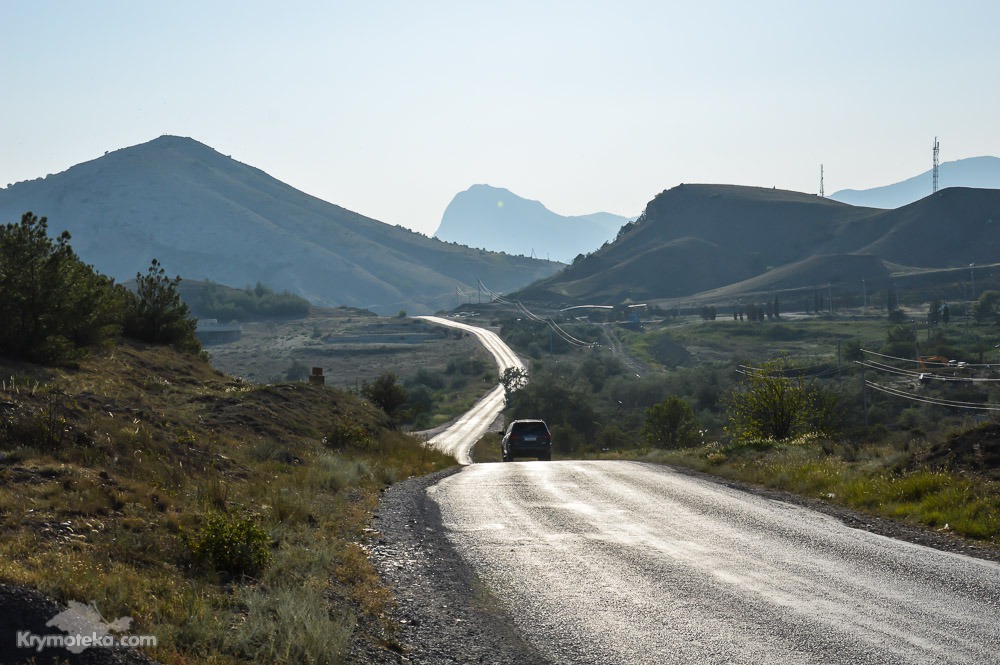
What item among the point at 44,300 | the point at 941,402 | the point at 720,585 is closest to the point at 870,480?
the point at 720,585

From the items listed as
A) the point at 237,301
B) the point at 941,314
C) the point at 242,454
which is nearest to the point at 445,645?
the point at 242,454

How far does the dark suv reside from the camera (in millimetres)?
35906

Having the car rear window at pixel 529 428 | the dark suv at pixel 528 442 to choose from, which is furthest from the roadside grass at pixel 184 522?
the car rear window at pixel 529 428

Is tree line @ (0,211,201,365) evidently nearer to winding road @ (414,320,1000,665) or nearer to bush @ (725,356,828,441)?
winding road @ (414,320,1000,665)

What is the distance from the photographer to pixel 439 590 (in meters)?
9.91

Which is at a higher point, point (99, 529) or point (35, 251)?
point (35, 251)

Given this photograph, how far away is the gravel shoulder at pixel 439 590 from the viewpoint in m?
7.62

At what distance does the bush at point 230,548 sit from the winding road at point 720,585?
2.54 m

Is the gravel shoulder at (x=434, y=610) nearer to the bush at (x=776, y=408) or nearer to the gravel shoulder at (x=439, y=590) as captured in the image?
the gravel shoulder at (x=439, y=590)

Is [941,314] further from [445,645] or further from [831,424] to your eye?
[445,645]

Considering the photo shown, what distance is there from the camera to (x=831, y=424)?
36938 millimetres

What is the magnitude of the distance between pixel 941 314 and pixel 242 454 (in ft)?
431

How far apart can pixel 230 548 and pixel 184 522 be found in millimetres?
1298

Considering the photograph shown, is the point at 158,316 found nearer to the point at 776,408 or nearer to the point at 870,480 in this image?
the point at 776,408
